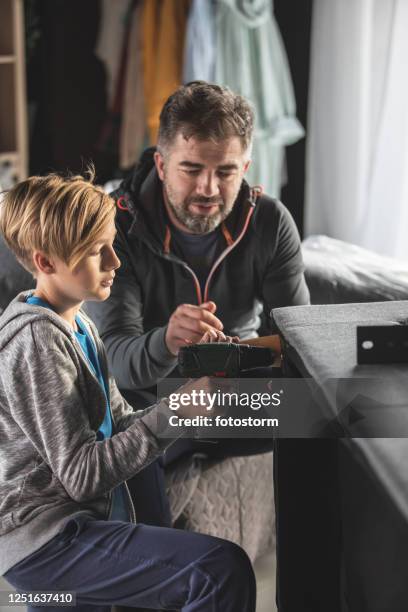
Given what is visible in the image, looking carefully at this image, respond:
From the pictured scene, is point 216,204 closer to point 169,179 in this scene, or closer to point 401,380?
point 169,179

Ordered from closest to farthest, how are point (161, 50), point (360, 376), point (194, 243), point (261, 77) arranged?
1. point (360, 376)
2. point (194, 243)
3. point (261, 77)
4. point (161, 50)

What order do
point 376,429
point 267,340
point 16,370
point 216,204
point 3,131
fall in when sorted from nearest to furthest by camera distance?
point 376,429 → point 16,370 → point 267,340 → point 216,204 → point 3,131

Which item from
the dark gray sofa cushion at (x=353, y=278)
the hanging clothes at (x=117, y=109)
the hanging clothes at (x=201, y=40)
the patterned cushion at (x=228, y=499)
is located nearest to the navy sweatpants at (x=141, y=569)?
the patterned cushion at (x=228, y=499)

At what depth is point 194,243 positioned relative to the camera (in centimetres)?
166

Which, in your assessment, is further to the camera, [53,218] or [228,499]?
[228,499]

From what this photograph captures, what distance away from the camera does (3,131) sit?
11.8ft

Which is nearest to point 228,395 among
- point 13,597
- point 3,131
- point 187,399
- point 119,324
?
point 187,399

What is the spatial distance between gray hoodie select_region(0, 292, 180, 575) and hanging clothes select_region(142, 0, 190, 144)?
236 cm

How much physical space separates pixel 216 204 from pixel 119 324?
28cm

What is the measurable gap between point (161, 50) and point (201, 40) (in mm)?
211

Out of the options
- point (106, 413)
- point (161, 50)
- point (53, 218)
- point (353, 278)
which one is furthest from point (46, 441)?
point (161, 50)

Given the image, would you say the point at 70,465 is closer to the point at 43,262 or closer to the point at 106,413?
the point at 106,413

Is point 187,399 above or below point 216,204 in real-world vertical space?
below

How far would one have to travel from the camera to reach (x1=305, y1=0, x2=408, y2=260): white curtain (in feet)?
9.23
